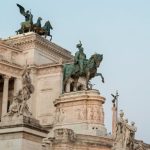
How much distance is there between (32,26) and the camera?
72.8m

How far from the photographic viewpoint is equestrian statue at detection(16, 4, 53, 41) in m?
72.6

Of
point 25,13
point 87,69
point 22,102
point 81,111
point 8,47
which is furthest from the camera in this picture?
point 25,13

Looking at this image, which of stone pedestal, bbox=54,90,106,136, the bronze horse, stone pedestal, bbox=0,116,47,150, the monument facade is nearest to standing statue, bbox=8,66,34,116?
the monument facade

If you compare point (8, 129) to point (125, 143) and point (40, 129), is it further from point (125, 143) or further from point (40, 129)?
point (125, 143)

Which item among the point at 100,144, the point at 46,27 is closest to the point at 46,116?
the point at 46,27

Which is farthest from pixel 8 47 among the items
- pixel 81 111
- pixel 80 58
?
pixel 81 111

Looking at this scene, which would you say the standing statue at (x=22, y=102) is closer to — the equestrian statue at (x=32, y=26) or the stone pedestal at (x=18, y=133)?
the stone pedestal at (x=18, y=133)

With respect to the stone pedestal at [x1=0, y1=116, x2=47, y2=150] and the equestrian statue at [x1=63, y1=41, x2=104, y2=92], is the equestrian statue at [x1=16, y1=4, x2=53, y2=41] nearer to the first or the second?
the equestrian statue at [x1=63, y1=41, x2=104, y2=92]

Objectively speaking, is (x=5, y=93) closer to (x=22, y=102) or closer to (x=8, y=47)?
(x=8, y=47)

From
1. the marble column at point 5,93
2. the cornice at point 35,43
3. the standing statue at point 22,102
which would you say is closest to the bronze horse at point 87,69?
the standing statue at point 22,102

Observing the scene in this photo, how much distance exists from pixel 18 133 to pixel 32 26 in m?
48.2

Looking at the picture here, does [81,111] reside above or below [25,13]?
below

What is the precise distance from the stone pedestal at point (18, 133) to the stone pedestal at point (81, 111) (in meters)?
14.3

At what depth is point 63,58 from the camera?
7406 cm
